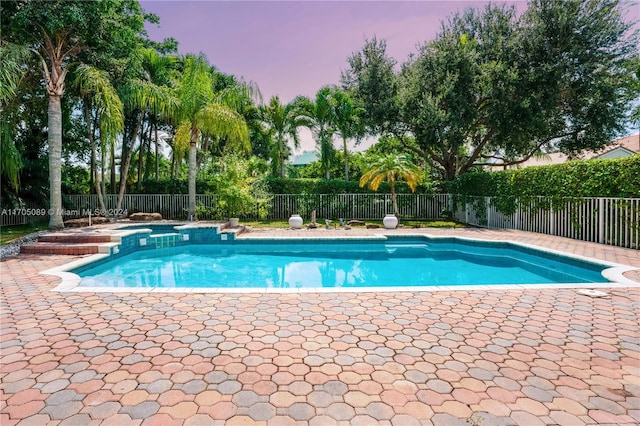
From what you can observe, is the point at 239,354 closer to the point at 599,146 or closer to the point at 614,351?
the point at 614,351

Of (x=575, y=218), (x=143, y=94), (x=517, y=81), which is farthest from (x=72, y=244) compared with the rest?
(x=517, y=81)

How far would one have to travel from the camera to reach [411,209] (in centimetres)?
1802

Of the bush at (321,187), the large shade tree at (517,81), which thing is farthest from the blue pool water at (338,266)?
the large shade tree at (517,81)

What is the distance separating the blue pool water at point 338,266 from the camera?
7.21 metres

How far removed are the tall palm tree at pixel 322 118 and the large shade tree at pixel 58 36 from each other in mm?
8088

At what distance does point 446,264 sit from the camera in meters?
9.17

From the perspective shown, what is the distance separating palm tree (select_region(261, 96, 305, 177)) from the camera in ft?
57.2

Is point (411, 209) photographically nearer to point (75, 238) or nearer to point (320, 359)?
point (75, 238)

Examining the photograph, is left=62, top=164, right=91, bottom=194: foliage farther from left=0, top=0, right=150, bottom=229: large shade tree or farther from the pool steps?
the pool steps

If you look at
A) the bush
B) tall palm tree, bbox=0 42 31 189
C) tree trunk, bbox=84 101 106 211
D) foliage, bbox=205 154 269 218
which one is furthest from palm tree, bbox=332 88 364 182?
tall palm tree, bbox=0 42 31 189

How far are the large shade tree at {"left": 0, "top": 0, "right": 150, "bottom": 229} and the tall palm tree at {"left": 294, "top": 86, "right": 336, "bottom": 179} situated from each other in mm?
8088

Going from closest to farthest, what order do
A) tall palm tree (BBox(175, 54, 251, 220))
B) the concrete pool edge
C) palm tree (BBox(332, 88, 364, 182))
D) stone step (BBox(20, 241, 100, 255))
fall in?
the concrete pool edge < stone step (BBox(20, 241, 100, 255)) < tall palm tree (BBox(175, 54, 251, 220)) < palm tree (BBox(332, 88, 364, 182))

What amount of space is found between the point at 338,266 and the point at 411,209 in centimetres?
1013

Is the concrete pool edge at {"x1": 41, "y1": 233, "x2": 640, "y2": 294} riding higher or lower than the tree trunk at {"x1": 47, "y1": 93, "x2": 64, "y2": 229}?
lower
